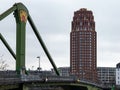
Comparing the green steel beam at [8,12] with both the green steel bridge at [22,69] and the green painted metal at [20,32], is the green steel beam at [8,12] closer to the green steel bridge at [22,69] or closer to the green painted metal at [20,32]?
the green steel bridge at [22,69]

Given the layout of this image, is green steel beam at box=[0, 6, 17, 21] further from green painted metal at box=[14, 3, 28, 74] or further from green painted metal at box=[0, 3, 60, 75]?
green painted metal at box=[14, 3, 28, 74]

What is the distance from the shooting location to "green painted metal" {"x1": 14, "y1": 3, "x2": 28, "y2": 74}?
11339 centimetres

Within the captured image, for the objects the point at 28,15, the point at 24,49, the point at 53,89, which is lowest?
the point at 53,89

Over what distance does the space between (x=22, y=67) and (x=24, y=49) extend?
5.71 metres

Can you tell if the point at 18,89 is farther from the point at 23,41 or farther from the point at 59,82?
the point at 59,82


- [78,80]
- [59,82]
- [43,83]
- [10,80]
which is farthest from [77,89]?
[10,80]

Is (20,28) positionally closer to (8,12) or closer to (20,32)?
(20,32)

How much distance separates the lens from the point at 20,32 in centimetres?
11550

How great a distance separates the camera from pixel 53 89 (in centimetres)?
19250

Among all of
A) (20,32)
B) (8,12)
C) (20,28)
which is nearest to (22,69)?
(20,32)

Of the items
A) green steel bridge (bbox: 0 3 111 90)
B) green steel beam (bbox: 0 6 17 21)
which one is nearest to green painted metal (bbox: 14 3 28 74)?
green steel bridge (bbox: 0 3 111 90)

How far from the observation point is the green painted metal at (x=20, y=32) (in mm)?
113387

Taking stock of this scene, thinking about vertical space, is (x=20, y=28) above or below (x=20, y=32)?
above

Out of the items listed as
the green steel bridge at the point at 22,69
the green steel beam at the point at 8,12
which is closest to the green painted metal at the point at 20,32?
the green steel bridge at the point at 22,69
